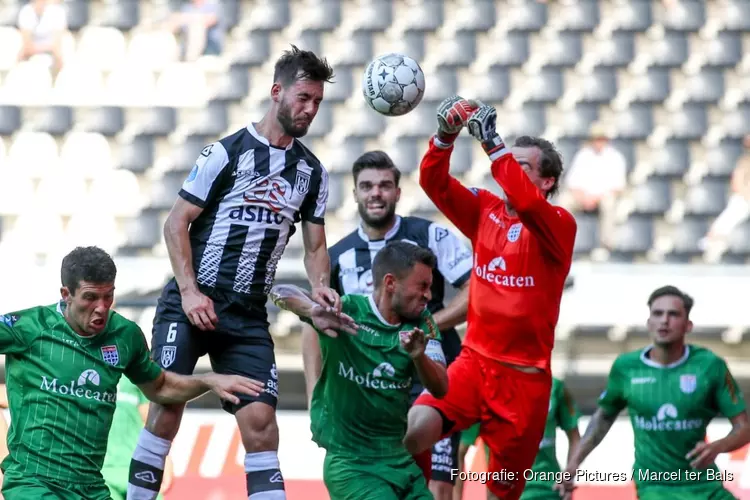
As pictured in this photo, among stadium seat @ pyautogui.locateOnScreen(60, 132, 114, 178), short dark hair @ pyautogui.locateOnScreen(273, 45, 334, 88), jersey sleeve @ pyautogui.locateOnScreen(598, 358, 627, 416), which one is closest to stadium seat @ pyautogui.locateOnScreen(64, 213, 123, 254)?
stadium seat @ pyautogui.locateOnScreen(60, 132, 114, 178)

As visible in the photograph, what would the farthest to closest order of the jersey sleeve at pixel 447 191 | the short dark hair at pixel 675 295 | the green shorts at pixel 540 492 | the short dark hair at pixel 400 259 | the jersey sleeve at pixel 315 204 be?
1. the green shorts at pixel 540 492
2. the short dark hair at pixel 675 295
3. the jersey sleeve at pixel 447 191
4. the jersey sleeve at pixel 315 204
5. the short dark hair at pixel 400 259

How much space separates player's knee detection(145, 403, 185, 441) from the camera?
560cm

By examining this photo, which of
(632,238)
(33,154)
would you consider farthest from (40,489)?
(33,154)

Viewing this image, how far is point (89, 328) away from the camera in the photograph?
5.09 metres

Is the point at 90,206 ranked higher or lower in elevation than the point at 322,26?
lower

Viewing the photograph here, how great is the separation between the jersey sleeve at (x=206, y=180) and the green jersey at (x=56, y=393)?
0.79 meters

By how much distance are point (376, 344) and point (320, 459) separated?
Answer: 3551 millimetres

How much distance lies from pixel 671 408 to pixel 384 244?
190 centimetres

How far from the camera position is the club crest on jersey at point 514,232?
20.9ft

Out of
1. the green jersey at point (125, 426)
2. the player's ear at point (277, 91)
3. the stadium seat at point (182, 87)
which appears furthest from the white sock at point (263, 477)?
the stadium seat at point (182, 87)

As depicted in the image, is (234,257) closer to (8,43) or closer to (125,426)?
(125,426)

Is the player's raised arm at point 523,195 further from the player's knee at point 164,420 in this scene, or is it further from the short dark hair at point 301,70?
the player's knee at point 164,420

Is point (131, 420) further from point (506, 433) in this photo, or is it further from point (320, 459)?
point (506, 433)

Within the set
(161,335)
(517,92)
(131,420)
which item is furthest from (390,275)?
(517,92)
